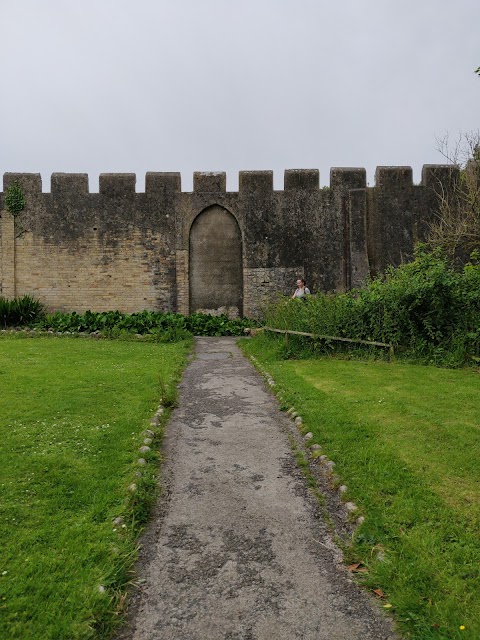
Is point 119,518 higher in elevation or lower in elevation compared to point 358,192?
lower

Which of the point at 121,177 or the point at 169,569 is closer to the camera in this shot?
the point at 169,569

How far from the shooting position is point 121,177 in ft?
54.5

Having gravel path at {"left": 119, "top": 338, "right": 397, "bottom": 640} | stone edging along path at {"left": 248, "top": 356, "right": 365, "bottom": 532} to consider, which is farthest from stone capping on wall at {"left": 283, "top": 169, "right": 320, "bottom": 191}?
gravel path at {"left": 119, "top": 338, "right": 397, "bottom": 640}

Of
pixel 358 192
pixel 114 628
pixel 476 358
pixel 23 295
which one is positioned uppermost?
pixel 358 192

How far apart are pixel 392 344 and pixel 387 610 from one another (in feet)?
25.6

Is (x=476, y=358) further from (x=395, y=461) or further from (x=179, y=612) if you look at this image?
(x=179, y=612)

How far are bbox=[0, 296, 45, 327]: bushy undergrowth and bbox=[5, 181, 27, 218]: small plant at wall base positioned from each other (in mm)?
2889

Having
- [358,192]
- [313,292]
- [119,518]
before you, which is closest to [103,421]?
[119,518]

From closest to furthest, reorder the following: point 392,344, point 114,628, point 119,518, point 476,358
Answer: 1. point 114,628
2. point 119,518
3. point 476,358
4. point 392,344

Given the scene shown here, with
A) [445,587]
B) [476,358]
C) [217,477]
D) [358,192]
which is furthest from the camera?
[358,192]

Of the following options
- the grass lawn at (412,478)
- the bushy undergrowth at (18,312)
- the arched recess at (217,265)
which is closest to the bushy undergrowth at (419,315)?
the grass lawn at (412,478)

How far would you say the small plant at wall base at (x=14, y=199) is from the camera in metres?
16.5

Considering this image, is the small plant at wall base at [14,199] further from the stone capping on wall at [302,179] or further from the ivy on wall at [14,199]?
the stone capping on wall at [302,179]

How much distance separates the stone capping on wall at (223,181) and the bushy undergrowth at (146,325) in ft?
13.6
